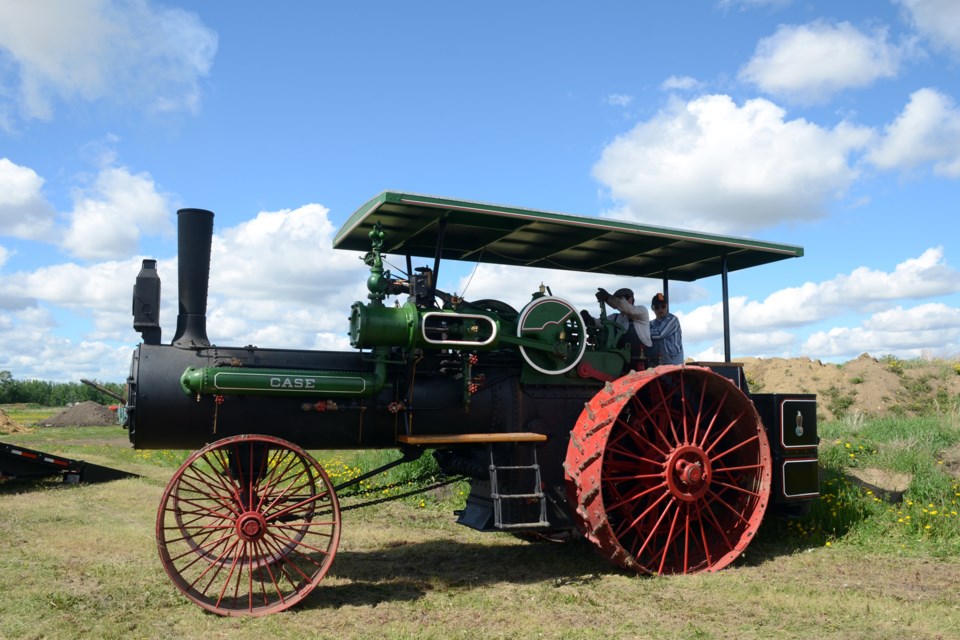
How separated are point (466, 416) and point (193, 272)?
8.10 feet

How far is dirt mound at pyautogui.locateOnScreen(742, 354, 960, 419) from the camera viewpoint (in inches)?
747

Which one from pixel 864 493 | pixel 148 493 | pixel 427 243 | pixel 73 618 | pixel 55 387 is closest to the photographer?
pixel 73 618

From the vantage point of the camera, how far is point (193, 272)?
6.15m

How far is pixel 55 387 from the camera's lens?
5897 centimetres

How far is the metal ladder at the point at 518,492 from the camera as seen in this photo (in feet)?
20.7

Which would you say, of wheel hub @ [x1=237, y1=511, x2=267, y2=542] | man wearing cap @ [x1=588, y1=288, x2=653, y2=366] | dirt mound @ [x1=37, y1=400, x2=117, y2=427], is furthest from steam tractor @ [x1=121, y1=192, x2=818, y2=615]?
dirt mound @ [x1=37, y1=400, x2=117, y2=427]

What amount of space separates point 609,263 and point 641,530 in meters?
3.06

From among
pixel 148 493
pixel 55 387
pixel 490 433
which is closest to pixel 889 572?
pixel 490 433

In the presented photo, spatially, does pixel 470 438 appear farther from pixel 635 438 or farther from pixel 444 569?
pixel 635 438

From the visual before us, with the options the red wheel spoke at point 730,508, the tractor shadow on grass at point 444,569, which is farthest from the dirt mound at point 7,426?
the red wheel spoke at point 730,508

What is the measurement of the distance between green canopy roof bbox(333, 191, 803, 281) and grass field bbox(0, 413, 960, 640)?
2800 millimetres

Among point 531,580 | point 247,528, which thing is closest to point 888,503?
point 531,580

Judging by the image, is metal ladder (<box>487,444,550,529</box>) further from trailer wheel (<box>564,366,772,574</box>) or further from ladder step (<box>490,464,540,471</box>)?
trailer wheel (<box>564,366,772,574</box>)

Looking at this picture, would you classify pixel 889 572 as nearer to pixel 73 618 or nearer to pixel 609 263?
pixel 609 263
